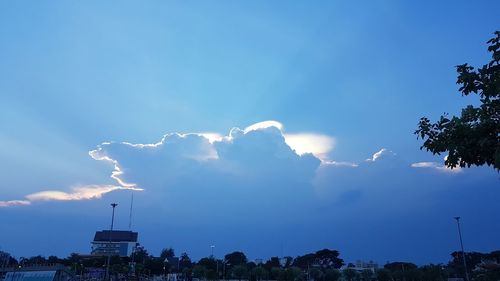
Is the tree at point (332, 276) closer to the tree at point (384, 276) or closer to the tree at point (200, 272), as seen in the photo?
the tree at point (384, 276)

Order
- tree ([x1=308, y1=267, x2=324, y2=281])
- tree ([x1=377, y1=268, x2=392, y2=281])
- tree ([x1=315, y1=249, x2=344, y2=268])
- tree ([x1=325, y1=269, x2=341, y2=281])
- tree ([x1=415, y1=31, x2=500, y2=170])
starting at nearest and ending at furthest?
tree ([x1=415, y1=31, x2=500, y2=170]) < tree ([x1=377, y1=268, x2=392, y2=281]) < tree ([x1=325, y1=269, x2=341, y2=281]) < tree ([x1=308, y1=267, x2=324, y2=281]) < tree ([x1=315, y1=249, x2=344, y2=268])

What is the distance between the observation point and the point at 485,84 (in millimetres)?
8047

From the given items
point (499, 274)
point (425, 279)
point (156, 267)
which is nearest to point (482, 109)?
point (499, 274)

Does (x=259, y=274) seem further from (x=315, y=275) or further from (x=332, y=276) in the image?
(x=332, y=276)

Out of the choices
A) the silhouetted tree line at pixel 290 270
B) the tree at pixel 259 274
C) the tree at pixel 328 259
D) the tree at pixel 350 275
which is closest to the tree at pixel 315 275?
the silhouetted tree line at pixel 290 270

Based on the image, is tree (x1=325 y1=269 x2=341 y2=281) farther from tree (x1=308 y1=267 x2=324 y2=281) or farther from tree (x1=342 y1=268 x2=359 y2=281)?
tree (x1=342 y1=268 x2=359 y2=281)

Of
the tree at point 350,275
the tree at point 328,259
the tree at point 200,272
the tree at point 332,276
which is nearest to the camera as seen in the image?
the tree at point 350,275

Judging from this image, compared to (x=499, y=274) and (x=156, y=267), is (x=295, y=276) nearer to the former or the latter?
(x=156, y=267)

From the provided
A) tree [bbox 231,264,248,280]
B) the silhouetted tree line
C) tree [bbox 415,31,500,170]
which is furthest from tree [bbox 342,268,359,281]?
tree [bbox 415,31,500,170]

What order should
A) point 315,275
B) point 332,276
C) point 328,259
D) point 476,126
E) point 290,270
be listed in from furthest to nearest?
1. point 328,259
2. point 315,275
3. point 332,276
4. point 290,270
5. point 476,126

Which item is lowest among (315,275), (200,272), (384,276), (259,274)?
(384,276)

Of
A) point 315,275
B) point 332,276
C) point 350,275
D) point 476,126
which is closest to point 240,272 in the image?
point 315,275

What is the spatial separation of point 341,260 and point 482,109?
147 metres

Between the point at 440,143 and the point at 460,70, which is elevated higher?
the point at 460,70
